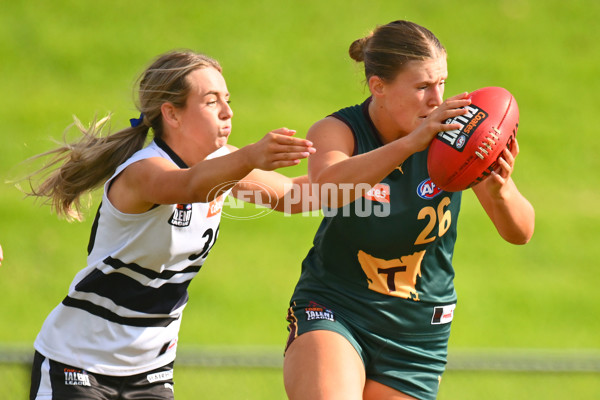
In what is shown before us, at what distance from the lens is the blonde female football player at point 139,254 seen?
11.0 feet

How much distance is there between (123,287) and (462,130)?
1.47 metres

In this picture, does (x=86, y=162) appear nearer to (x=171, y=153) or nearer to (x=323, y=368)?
(x=171, y=153)

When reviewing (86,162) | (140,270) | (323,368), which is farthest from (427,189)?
(86,162)

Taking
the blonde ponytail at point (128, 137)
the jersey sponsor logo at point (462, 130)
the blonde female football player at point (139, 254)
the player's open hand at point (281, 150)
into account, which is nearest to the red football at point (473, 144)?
the jersey sponsor logo at point (462, 130)

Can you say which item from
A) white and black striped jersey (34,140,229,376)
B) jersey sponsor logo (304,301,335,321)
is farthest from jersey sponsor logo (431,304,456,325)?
white and black striped jersey (34,140,229,376)

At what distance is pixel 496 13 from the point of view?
13125mm

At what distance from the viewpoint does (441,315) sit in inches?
140

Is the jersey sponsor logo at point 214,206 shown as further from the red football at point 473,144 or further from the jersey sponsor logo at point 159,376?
the red football at point 473,144

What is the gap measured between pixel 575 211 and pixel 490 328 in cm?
261

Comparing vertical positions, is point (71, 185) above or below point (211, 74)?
below

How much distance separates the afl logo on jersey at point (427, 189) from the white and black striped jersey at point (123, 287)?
0.91 m

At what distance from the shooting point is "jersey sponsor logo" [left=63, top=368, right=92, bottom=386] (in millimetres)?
3350

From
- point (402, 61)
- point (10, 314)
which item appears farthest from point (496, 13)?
point (402, 61)

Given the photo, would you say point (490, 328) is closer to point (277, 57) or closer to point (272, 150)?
point (277, 57)
